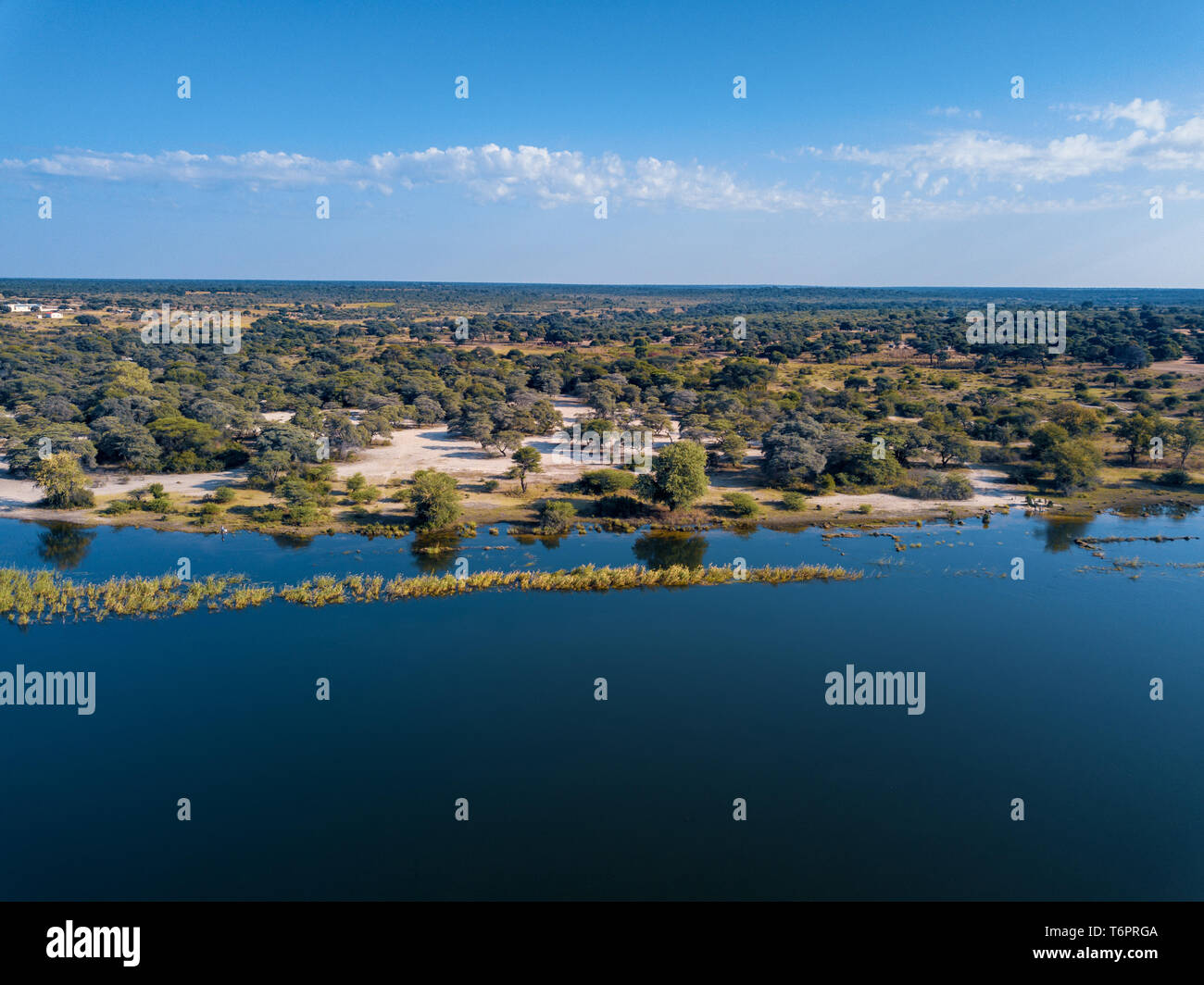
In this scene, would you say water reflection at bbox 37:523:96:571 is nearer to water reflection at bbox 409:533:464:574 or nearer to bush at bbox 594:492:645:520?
water reflection at bbox 409:533:464:574

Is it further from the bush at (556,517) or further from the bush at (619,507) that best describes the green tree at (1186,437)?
the bush at (556,517)

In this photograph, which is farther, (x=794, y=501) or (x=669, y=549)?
(x=794, y=501)

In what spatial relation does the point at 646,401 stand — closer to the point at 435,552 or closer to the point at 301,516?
the point at 435,552

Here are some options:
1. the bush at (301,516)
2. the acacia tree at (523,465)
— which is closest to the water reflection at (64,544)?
the bush at (301,516)

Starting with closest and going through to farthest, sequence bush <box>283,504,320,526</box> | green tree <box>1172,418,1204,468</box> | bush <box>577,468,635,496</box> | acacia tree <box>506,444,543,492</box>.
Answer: bush <box>283,504,320,526</box> → bush <box>577,468,635,496</box> → acacia tree <box>506,444,543,492</box> → green tree <box>1172,418,1204,468</box>

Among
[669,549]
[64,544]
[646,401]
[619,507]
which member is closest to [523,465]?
[619,507]

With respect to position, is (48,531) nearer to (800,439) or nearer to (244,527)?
(244,527)

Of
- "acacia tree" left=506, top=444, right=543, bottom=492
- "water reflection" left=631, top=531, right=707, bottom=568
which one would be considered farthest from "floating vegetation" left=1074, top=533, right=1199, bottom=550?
"acacia tree" left=506, top=444, right=543, bottom=492

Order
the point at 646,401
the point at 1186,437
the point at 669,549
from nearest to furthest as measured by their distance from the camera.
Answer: the point at 669,549 → the point at 1186,437 → the point at 646,401
